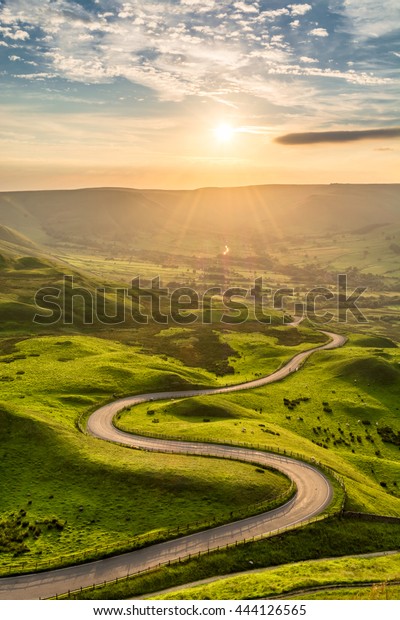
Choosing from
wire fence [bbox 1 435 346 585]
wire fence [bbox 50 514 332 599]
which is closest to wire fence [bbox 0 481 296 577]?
wire fence [bbox 1 435 346 585]

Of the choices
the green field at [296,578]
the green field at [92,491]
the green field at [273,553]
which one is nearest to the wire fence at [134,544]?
the green field at [92,491]

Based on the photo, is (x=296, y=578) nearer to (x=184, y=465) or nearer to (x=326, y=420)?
(x=184, y=465)

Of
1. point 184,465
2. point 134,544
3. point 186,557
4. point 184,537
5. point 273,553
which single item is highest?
point 184,465

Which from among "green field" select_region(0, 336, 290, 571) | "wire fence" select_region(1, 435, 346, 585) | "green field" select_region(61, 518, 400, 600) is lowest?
"green field" select_region(61, 518, 400, 600)

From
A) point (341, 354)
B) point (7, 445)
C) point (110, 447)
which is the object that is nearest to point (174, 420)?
point (110, 447)

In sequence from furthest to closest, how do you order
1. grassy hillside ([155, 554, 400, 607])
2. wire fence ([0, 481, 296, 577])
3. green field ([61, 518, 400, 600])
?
wire fence ([0, 481, 296, 577]) < green field ([61, 518, 400, 600]) < grassy hillside ([155, 554, 400, 607])

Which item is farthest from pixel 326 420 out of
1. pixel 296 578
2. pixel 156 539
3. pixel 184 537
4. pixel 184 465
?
pixel 156 539

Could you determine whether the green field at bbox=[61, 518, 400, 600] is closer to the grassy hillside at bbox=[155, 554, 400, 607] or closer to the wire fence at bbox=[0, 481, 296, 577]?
the grassy hillside at bbox=[155, 554, 400, 607]

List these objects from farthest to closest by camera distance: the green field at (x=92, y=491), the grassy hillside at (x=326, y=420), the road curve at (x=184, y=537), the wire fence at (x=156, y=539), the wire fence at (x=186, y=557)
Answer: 1. the grassy hillside at (x=326, y=420)
2. the green field at (x=92, y=491)
3. the wire fence at (x=156, y=539)
4. the road curve at (x=184, y=537)
5. the wire fence at (x=186, y=557)

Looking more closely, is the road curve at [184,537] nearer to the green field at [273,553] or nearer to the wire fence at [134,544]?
the wire fence at [134,544]
